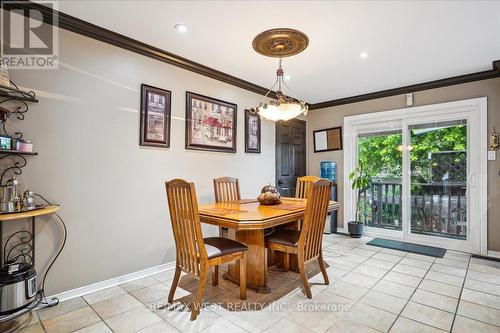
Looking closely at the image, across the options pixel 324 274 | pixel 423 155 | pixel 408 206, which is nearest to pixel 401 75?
pixel 423 155

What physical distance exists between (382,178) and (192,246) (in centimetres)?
373

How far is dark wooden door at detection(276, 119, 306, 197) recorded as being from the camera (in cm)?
469

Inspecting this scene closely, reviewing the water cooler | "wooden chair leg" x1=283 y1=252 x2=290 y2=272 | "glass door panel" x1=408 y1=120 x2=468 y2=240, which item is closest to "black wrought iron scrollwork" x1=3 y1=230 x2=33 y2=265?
"wooden chair leg" x1=283 y1=252 x2=290 y2=272

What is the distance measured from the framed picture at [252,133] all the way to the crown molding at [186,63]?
17.2 inches

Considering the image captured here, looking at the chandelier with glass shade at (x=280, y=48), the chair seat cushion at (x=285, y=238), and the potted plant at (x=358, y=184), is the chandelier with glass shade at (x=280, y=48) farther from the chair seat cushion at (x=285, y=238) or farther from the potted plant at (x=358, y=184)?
the potted plant at (x=358, y=184)

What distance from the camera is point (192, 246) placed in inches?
79.9

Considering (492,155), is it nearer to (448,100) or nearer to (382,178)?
(448,100)

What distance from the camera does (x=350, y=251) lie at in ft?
12.1

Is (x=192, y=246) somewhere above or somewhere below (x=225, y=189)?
below

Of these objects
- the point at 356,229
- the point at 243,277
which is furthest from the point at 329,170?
the point at 243,277

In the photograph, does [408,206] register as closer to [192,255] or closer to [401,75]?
[401,75]

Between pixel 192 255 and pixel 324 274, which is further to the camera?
pixel 324 274

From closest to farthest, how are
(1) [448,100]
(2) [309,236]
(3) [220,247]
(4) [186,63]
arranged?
(3) [220,247], (2) [309,236], (4) [186,63], (1) [448,100]

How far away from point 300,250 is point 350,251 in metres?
1.78
